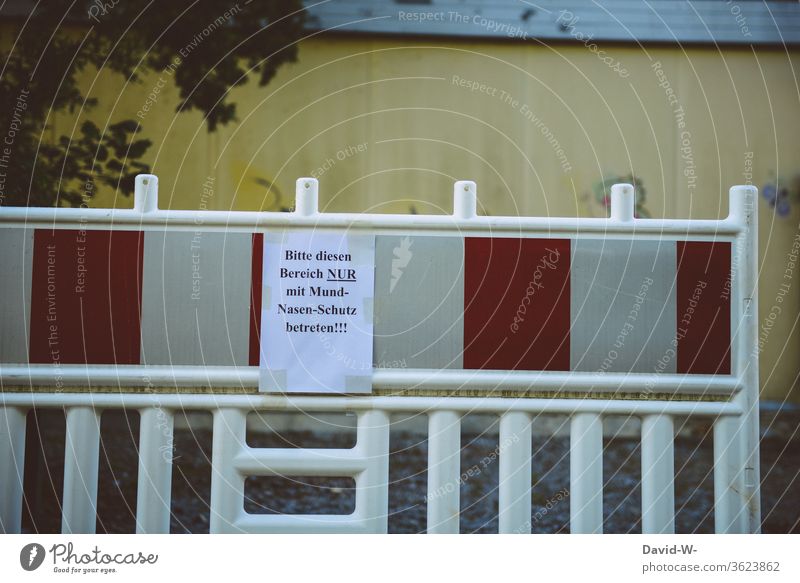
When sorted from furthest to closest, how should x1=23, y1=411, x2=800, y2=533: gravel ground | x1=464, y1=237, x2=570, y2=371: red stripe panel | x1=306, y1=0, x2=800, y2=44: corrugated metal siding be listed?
1. x1=306, y1=0, x2=800, y2=44: corrugated metal siding
2. x1=23, y1=411, x2=800, y2=533: gravel ground
3. x1=464, y1=237, x2=570, y2=371: red stripe panel

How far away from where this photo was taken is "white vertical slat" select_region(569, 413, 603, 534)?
1.44 metres

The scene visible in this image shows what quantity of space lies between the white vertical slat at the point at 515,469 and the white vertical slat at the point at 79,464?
2.65 feet

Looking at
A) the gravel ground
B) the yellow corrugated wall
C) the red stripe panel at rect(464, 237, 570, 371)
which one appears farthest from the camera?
the yellow corrugated wall

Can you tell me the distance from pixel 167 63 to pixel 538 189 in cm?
246

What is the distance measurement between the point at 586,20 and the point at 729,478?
3457 mm

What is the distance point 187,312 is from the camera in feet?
4.71

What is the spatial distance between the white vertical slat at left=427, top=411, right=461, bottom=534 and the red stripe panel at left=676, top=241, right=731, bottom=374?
1.56ft

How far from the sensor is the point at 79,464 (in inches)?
→ 56.4

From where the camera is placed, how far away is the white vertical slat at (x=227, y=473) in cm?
143

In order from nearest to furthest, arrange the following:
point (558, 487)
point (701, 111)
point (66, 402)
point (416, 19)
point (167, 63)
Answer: point (66, 402) → point (167, 63) → point (558, 487) → point (416, 19) → point (701, 111)

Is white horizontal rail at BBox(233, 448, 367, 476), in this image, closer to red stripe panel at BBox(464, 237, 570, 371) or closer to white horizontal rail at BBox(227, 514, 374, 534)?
white horizontal rail at BBox(227, 514, 374, 534)

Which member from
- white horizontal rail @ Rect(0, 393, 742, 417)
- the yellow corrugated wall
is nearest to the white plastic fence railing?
white horizontal rail @ Rect(0, 393, 742, 417)

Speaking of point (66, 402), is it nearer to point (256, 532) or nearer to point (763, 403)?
point (256, 532)
